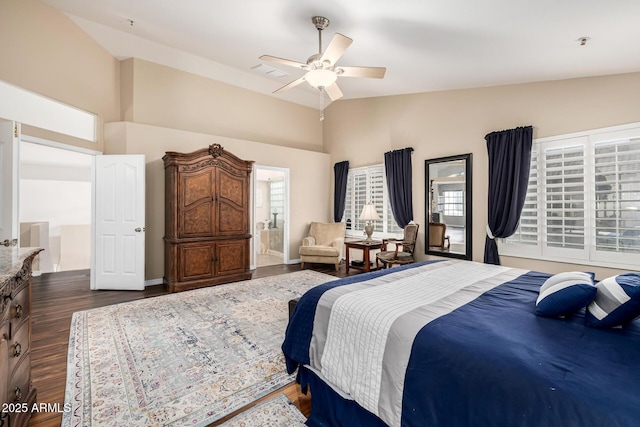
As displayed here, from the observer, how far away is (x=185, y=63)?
5.27m

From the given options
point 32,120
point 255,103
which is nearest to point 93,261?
point 32,120

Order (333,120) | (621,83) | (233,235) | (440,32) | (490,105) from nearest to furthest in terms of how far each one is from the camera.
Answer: (440,32) < (621,83) < (490,105) < (233,235) < (333,120)

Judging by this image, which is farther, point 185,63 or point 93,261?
point 185,63

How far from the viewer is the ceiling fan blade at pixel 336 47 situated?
261cm

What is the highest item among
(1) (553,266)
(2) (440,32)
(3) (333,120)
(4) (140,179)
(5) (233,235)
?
(3) (333,120)

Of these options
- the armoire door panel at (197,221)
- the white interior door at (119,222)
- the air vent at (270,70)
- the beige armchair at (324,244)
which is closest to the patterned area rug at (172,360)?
the white interior door at (119,222)

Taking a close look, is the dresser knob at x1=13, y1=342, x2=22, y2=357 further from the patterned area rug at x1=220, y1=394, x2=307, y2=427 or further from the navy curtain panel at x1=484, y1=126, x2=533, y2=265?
the navy curtain panel at x1=484, y1=126, x2=533, y2=265

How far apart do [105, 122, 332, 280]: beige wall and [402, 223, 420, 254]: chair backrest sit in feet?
8.02

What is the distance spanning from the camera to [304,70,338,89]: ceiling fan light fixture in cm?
309

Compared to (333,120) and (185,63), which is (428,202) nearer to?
(333,120)

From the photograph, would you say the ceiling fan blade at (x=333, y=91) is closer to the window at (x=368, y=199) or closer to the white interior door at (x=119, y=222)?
the window at (x=368, y=199)

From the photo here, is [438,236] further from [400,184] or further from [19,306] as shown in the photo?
[19,306]

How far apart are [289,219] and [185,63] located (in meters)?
3.53

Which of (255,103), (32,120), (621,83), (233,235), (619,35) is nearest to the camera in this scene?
(619,35)
